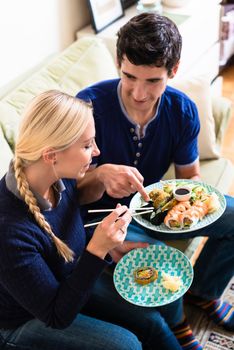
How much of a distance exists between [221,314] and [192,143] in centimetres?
69

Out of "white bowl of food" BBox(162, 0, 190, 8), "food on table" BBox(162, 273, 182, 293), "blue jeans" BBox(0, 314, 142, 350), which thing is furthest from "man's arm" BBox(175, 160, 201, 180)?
"white bowl of food" BBox(162, 0, 190, 8)

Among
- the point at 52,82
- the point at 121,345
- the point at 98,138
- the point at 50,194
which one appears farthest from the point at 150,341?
the point at 52,82

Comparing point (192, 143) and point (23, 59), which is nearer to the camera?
point (192, 143)

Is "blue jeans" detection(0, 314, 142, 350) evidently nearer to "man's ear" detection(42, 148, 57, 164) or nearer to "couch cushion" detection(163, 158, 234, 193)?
"man's ear" detection(42, 148, 57, 164)

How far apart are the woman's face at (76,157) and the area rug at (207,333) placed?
Result: 91 cm

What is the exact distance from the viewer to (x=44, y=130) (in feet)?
3.59

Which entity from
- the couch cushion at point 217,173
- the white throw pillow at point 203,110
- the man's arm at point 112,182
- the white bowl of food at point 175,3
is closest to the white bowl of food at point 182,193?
the man's arm at point 112,182

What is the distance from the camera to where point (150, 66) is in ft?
4.63

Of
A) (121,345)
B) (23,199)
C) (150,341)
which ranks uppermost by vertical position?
(23,199)

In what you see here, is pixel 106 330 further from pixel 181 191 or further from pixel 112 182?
pixel 181 191

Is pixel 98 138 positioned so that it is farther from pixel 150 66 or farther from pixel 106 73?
pixel 106 73

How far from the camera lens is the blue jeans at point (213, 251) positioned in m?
1.60

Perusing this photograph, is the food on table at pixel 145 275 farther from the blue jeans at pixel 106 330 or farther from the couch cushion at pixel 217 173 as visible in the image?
the couch cushion at pixel 217 173

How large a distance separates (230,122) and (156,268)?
6.18 ft
